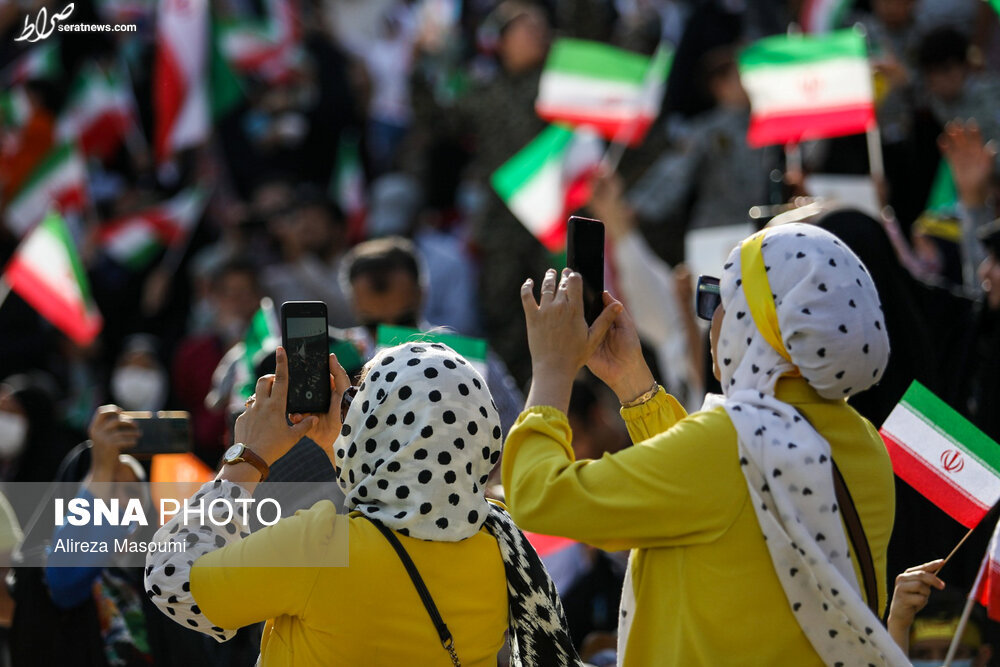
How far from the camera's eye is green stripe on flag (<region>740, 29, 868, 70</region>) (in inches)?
231

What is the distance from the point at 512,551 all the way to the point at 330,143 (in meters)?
8.52

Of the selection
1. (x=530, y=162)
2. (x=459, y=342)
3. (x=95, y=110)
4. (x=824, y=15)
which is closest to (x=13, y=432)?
(x=459, y=342)

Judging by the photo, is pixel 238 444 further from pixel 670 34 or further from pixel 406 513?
pixel 670 34

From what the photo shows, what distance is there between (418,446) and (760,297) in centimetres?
74

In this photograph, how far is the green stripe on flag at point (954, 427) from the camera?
310cm

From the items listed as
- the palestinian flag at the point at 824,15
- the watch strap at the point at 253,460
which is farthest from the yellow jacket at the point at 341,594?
the palestinian flag at the point at 824,15

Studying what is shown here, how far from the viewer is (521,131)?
866 centimetres

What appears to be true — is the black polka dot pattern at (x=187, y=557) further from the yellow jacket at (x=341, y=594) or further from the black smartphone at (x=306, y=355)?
the black smartphone at (x=306, y=355)

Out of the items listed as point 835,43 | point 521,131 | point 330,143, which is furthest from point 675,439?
point 330,143

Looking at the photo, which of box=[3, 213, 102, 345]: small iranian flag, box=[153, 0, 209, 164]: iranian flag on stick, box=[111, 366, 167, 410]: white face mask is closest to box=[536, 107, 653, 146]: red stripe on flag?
A: box=[3, 213, 102, 345]: small iranian flag

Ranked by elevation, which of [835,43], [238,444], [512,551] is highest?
[835,43]

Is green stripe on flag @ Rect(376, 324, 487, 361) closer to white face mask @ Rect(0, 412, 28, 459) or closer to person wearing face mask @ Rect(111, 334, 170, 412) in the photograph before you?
white face mask @ Rect(0, 412, 28, 459)

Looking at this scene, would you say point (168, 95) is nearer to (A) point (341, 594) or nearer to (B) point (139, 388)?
(B) point (139, 388)

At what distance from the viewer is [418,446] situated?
2.57 m
